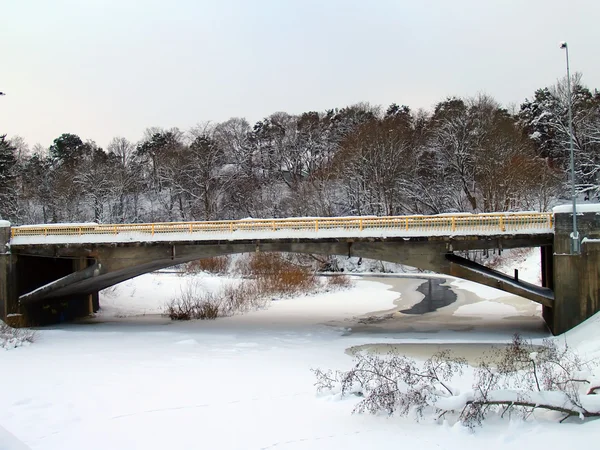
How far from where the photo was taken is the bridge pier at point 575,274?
18.9m

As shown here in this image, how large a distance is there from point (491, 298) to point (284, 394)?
25337 mm

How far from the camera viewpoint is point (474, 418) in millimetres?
8641

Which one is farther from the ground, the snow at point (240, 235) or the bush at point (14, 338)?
the snow at point (240, 235)

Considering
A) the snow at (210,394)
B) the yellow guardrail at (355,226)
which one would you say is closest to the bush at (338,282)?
the snow at (210,394)

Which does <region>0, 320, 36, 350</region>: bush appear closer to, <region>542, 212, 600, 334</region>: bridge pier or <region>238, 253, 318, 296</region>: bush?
<region>238, 253, 318, 296</region>: bush

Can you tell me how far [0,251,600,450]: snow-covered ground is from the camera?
28.9 ft

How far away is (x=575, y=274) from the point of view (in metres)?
19.2

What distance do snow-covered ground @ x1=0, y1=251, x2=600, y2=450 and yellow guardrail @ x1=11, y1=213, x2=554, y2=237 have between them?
4.49 meters

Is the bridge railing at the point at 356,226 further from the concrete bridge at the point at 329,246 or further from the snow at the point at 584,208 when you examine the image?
the snow at the point at 584,208

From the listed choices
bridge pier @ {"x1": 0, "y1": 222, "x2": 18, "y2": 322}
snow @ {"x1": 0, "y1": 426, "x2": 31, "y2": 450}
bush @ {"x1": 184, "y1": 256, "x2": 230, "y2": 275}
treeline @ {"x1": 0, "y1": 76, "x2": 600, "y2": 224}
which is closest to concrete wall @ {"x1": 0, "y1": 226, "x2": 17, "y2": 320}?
bridge pier @ {"x1": 0, "y1": 222, "x2": 18, "y2": 322}

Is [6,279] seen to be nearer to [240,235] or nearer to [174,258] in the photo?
[174,258]

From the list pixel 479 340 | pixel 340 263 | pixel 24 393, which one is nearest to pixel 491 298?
pixel 479 340

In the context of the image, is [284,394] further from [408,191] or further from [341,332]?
[408,191]

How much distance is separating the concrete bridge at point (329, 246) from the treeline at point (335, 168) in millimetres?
28270
